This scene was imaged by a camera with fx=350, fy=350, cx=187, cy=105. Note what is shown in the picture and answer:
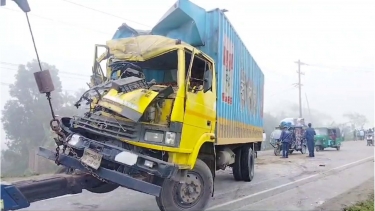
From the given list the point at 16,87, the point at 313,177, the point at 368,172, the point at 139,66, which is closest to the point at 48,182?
the point at 139,66

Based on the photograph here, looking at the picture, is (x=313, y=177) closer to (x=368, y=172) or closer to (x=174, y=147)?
(x=368, y=172)

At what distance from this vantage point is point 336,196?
7109mm

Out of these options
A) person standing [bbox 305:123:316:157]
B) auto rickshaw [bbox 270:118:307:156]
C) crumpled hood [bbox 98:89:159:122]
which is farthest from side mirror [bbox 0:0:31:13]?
auto rickshaw [bbox 270:118:307:156]

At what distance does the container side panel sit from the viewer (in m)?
6.28

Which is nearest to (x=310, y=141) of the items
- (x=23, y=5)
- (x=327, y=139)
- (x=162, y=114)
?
(x=327, y=139)

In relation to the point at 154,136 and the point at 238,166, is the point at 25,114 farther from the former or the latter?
the point at 154,136

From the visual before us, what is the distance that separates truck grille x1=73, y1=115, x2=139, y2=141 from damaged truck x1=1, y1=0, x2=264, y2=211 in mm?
12

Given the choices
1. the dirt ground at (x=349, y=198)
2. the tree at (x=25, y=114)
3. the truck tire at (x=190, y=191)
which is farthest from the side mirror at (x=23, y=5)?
the tree at (x=25, y=114)

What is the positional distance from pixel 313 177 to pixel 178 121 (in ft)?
21.9

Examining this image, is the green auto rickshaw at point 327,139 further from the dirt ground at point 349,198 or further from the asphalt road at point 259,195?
the dirt ground at point 349,198

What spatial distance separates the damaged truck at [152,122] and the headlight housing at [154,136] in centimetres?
1

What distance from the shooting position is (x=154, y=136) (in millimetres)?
4418

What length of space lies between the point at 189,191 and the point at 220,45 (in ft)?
9.14

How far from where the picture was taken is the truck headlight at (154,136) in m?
4.40
